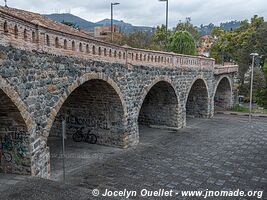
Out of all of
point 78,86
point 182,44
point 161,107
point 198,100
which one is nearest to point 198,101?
point 198,100

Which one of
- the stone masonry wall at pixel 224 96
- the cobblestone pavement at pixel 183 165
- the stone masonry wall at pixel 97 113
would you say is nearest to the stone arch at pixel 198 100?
the cobblestone pavement at pixel 183 165

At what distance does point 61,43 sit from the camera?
33.4ft

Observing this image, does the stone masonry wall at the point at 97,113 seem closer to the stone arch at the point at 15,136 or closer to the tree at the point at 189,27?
the stone arch at the point at 15,136

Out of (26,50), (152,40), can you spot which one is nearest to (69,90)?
(26,50)

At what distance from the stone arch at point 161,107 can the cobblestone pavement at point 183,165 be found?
1.33 m

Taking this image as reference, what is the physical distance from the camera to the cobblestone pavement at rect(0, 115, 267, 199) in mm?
10492

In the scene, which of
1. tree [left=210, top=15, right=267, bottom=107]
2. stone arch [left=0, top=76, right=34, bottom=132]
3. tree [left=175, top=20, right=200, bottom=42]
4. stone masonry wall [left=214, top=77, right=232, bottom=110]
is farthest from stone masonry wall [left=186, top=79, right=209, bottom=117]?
tree [left=175, top=20, right=200, bottom=42]

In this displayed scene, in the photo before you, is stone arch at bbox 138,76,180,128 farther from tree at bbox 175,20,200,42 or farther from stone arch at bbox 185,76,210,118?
tree at bbox 175,20,200,42

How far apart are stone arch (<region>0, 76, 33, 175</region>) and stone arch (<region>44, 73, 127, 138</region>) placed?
873 millimetres

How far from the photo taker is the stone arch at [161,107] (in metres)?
19.3

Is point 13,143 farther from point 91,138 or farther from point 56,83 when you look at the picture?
point 91,138

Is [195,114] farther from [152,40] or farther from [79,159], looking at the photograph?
[152,40]

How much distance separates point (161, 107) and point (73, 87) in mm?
10092

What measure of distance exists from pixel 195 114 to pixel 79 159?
14390 mm
